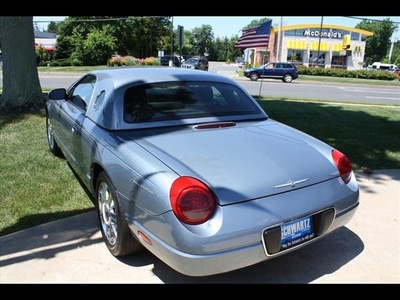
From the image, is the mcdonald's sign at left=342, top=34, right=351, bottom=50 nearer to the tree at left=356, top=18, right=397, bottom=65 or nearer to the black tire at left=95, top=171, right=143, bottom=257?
the tree at left=356, top=18, right=397, bottom=65

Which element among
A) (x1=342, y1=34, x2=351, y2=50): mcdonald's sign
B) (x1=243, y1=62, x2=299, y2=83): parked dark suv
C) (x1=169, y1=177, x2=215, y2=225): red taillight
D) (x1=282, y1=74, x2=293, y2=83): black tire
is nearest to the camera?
(x1=169, y1=177, x2=215, y2=225): red taillight

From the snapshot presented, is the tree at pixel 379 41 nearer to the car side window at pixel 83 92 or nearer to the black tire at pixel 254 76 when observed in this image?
the black tire at pixel 254 76

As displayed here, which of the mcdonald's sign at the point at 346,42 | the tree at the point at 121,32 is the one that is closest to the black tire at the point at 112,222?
the tree at the point at 121,32

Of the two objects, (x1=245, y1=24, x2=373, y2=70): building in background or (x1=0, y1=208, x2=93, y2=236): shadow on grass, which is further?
(x1=245, y1=24, x2=373, y2=70): building in background

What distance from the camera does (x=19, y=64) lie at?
790cm

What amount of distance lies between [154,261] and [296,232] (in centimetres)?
116

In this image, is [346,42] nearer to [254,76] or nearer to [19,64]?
[254,76]

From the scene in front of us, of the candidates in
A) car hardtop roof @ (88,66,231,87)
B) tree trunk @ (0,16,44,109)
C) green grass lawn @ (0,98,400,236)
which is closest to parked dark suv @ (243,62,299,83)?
green grass lawn @ (0,98,400,236)

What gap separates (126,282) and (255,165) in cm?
126

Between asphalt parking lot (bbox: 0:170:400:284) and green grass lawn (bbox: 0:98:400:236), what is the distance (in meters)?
0.38

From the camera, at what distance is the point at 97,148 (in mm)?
3193

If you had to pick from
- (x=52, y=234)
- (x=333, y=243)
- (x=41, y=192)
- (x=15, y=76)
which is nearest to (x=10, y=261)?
(x=52, y=234)

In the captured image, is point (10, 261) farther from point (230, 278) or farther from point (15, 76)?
point (15, 76)

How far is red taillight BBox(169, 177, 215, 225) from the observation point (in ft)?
7.41
